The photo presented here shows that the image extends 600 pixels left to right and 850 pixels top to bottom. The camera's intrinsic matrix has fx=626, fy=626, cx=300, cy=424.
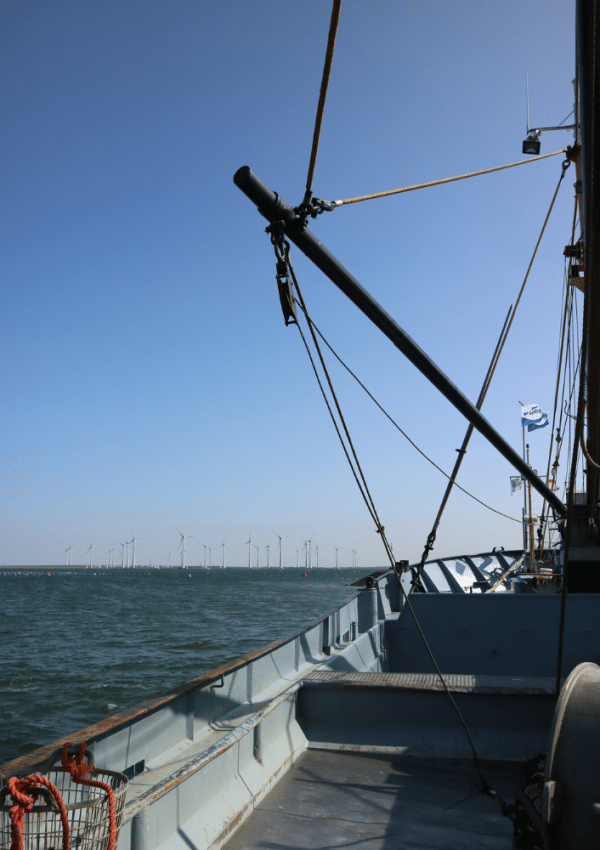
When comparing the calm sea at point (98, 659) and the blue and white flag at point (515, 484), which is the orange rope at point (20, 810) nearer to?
the calm sea at point (98, 659)

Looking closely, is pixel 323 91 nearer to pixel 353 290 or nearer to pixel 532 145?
pixel 353 290

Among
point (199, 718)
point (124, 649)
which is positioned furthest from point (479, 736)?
point (124, 649)

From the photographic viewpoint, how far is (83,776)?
295 cm

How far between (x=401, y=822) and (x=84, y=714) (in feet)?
42.0

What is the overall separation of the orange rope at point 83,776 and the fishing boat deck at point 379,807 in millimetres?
1158

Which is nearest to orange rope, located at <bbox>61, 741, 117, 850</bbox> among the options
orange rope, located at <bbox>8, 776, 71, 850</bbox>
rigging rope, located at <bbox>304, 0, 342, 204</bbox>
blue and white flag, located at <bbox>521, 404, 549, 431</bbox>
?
orange rope, located at <bbox>8, 776, 71, 850</bbox>

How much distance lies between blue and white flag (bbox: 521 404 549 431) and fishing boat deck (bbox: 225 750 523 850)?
26235mm

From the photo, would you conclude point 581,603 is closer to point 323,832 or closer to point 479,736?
point 479,736

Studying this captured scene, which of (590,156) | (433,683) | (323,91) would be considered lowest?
(433,683)

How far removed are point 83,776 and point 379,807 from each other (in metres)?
2.26

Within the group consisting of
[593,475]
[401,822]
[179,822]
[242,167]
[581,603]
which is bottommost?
[401,822]

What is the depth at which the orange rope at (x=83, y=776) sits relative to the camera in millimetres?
2738

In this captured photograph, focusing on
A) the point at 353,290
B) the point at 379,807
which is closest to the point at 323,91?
the point at 353,290

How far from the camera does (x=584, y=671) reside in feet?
11.3
